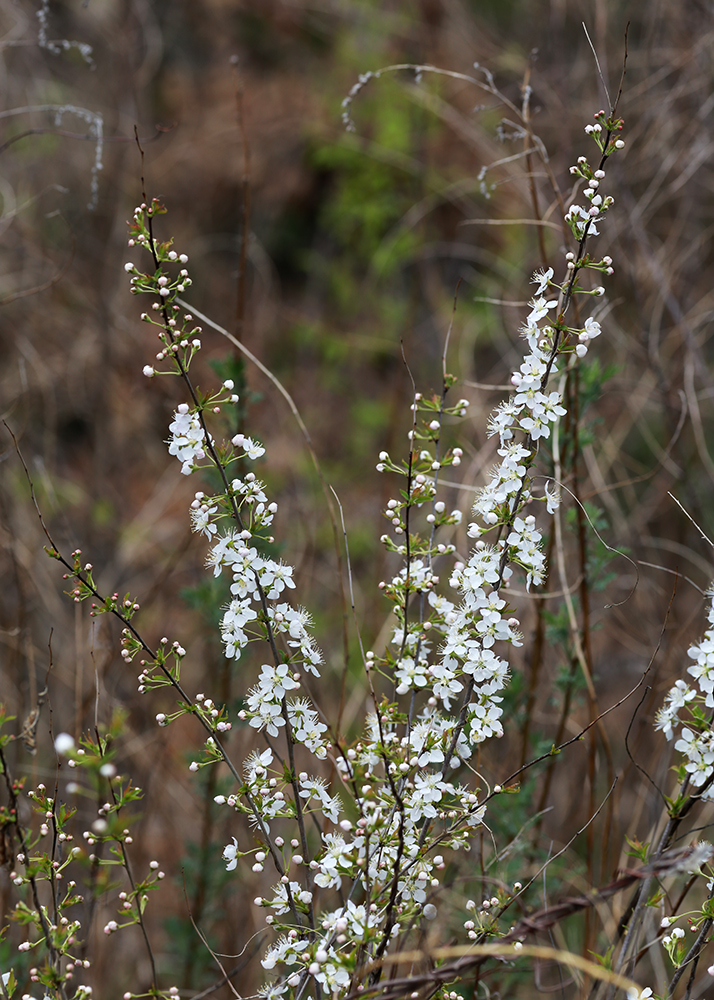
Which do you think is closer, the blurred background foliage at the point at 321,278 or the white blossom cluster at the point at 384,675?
the white blossom cluster at the point at 384,675

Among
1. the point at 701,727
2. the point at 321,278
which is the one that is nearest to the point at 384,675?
the point at 701,727

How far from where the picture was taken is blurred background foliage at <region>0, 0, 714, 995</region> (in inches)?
136

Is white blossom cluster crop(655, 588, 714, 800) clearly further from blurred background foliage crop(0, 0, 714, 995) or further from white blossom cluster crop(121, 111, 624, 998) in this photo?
blurred background foliage crop(0, 0, 714, 995)

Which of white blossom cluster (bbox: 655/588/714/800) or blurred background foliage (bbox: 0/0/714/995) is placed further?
blurred background foliage (bbox: 0/0/714/995)

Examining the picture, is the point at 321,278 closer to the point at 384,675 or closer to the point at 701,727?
the point at 384,675

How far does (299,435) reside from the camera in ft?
15.9

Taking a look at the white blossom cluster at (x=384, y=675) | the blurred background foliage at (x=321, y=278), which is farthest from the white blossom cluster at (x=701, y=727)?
the blurred background foliage at (x=321, y=278)

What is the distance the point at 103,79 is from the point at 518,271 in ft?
9.98

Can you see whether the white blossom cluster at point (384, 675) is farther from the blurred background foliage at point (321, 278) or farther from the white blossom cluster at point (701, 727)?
the blurred background foliage at point (321, 278)

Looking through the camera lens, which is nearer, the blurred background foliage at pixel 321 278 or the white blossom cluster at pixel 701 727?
the white blossom cluster at pixel 701 727

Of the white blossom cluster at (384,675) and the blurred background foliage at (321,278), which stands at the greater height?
the blurred background foliage at (321,278)

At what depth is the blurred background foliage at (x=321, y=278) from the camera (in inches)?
136

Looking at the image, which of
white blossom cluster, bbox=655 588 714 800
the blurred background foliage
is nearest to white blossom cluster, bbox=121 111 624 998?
white blossom cluster, bbox=655 588 714 800

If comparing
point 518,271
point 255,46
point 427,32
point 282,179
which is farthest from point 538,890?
point 255,46
